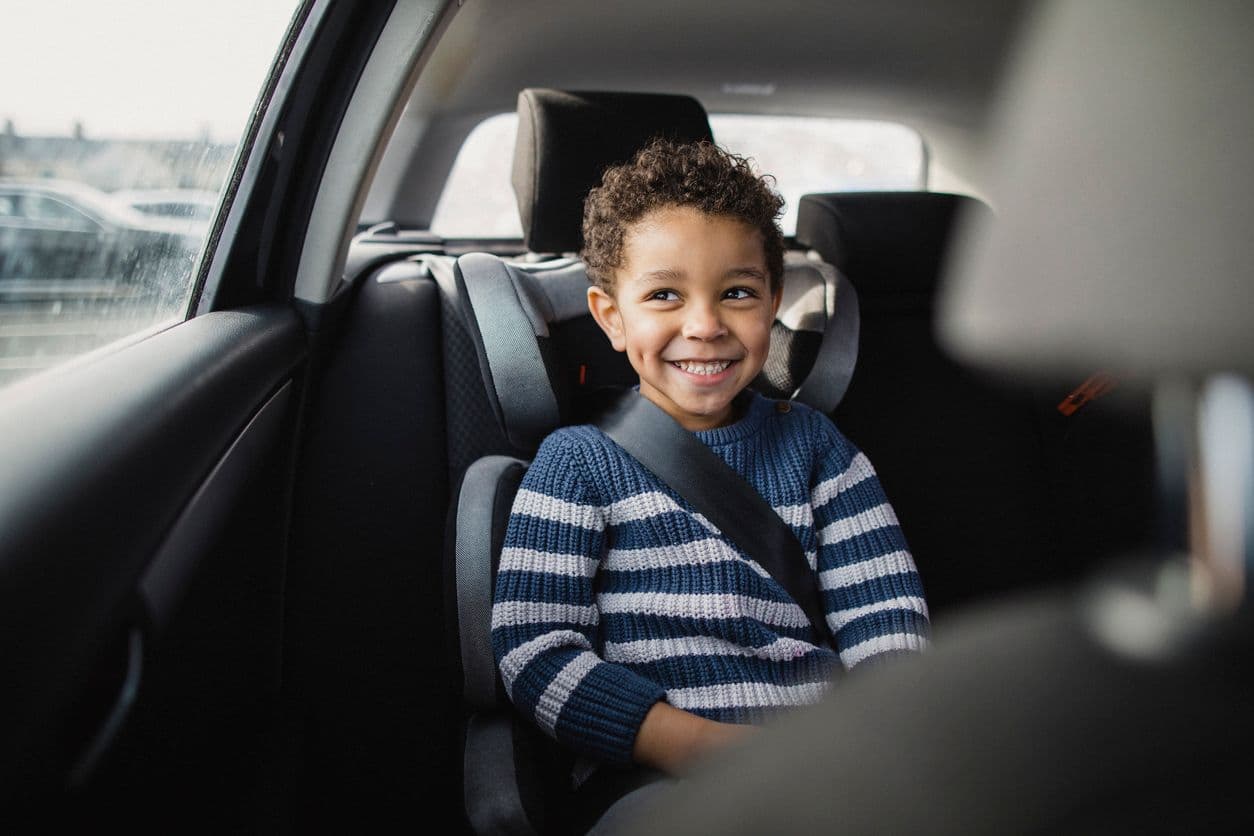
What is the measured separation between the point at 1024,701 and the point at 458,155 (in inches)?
108

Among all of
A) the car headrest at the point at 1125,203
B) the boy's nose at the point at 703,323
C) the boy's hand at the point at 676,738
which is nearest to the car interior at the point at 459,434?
the car headrest at the point at 1125,203

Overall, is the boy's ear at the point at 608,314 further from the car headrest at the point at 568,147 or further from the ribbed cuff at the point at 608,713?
the ribbed cuff at the point at 608,713

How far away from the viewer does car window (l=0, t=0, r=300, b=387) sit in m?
0.83

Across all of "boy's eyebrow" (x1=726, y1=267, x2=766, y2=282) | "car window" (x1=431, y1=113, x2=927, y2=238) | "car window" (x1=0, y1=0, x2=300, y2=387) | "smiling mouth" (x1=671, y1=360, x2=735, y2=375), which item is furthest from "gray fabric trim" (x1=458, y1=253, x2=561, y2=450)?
"car window" (x1=431, y1=113, x2=927, y2=238)

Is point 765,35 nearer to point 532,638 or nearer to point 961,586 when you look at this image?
point 961,586

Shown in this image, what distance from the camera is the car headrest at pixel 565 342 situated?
1.43 meters

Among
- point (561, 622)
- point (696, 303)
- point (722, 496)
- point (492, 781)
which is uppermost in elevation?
point (696, 303)

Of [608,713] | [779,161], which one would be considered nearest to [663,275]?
[608,713]

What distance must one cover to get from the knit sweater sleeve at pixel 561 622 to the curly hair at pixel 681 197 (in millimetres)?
345

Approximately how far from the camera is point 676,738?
1089 mm

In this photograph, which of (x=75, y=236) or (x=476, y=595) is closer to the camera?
(x=75, y=236)

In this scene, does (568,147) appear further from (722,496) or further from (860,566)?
(860,566)

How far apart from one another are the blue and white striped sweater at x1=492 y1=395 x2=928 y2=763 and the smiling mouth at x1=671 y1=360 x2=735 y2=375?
4.7 inches

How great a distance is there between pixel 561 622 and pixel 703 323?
461mm
